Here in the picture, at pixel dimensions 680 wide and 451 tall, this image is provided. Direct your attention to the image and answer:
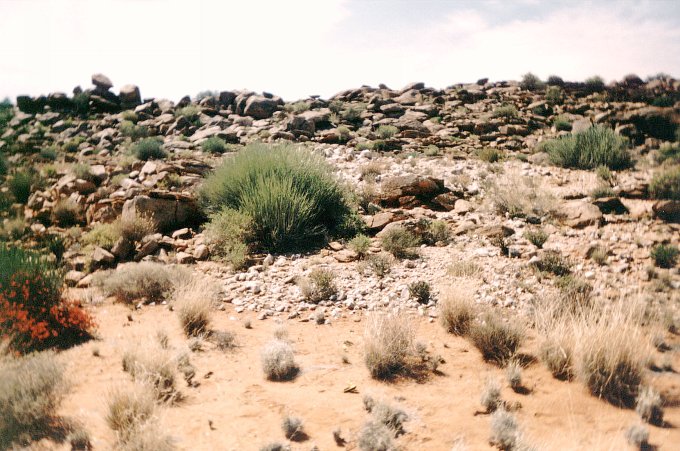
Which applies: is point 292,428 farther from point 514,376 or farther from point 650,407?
point 650,407

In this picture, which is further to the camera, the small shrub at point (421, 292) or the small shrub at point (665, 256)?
the small shrub at point (665, 256)

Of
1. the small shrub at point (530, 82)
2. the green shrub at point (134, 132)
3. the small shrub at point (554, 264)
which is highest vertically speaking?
the small shrub at point (530, 82)

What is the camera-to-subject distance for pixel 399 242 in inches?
294

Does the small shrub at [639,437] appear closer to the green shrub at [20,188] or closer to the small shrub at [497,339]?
the small shrub at [497,339]

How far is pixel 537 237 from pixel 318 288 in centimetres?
434

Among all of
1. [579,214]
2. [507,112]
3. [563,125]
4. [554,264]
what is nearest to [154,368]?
[554,264]

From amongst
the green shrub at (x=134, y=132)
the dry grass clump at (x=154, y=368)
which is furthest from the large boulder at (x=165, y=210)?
the green shrub at (x=134, y=132)

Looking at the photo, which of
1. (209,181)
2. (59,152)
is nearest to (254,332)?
(209,181)

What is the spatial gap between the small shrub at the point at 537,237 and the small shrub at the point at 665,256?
1.64 m

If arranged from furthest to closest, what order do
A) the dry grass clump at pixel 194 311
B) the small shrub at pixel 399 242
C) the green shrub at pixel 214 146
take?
1. the green shrub at pixel 214 146
2. the small shrub at pixel 399 242
3. the dry grass clump at pixel 194 311

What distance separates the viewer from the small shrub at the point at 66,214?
9789 millimetres

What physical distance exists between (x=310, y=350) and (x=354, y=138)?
526 inches

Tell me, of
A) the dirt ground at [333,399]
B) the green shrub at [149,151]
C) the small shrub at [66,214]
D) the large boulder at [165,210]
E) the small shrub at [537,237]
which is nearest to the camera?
the dirt ground at [333,399]

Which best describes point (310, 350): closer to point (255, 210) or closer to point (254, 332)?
point (254, 332)
